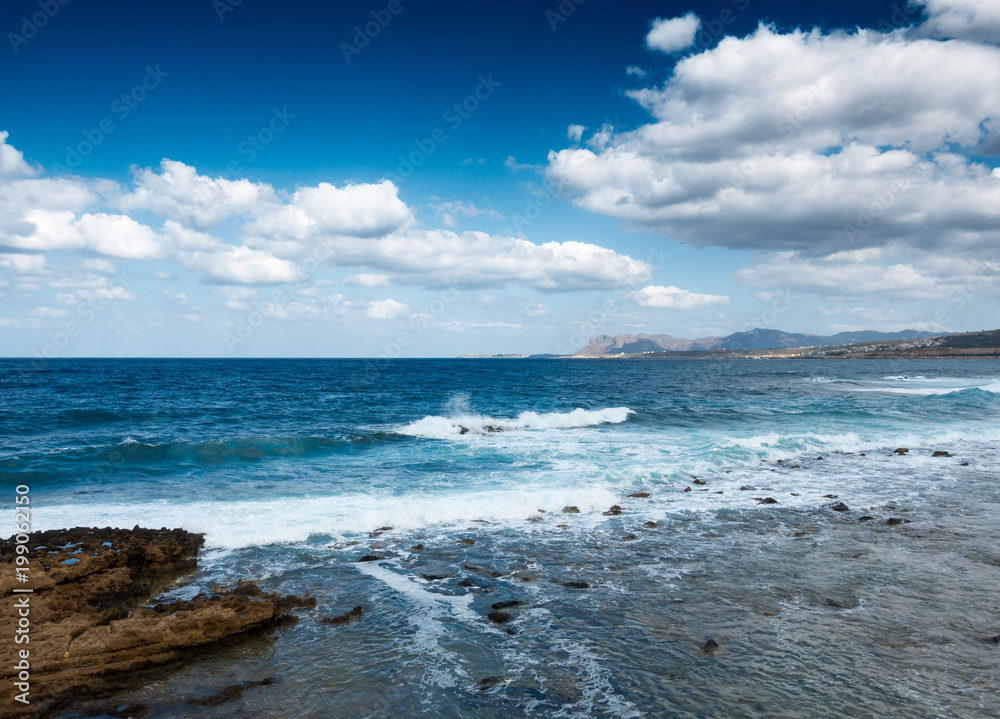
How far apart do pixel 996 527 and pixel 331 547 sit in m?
16.6

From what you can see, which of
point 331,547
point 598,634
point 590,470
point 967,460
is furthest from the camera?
point 967,460

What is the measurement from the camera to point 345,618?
8578 millimetres

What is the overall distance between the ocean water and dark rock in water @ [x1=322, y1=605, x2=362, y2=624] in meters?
0.12

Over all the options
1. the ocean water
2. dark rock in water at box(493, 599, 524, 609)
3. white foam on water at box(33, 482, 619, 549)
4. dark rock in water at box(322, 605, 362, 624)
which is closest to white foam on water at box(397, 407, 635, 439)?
the ocean water

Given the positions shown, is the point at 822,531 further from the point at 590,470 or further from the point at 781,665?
the point at 590,470

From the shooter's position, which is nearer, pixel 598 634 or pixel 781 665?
pixel 781 665

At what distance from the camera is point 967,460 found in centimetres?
2184

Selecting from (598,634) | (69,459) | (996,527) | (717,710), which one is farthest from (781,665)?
(69,459)

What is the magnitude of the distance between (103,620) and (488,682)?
19.9 feet

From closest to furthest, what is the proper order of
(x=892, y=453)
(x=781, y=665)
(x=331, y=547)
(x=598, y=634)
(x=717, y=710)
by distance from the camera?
(x=717, y=710) < (x=781, y=665) < (x=598, y=634) < (x=331, y=547) < (x=892, y=453)

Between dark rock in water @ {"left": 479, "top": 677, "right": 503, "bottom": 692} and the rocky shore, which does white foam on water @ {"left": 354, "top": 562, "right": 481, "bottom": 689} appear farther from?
the rocky shore

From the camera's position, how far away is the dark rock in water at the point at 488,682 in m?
6.68

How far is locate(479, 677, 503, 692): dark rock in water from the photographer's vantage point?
6.68m

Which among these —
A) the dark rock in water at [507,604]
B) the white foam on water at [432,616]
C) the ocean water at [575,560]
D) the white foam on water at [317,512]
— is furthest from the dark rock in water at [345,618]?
the white foam on water at [317,512]
